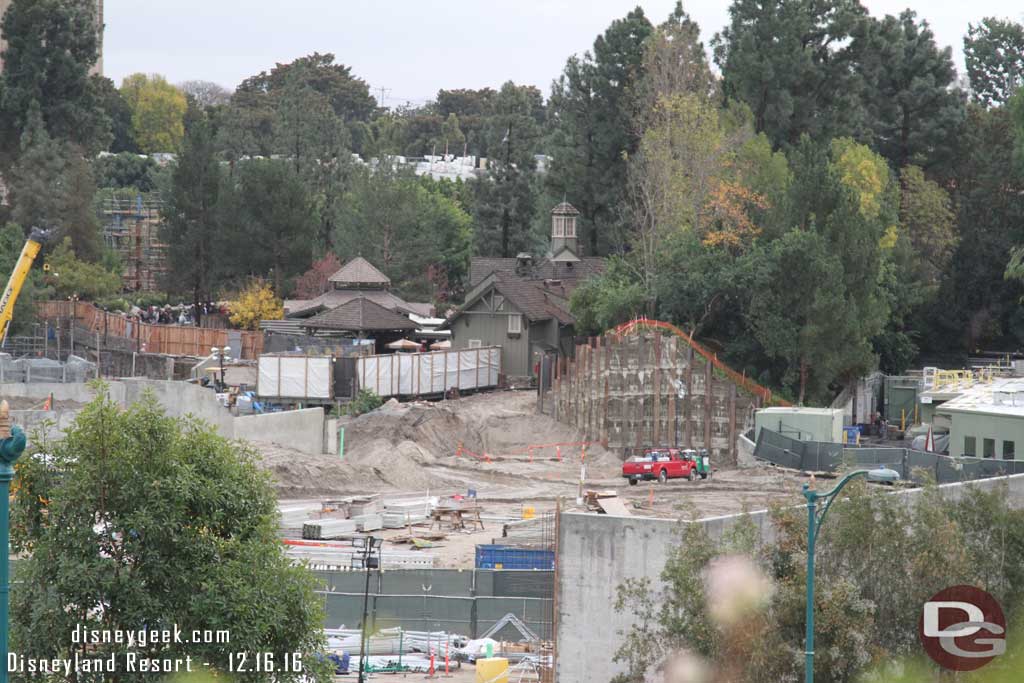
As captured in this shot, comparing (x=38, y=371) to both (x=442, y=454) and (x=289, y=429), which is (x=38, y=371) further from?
(x=442, y=454)

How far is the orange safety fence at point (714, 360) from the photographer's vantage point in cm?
6366

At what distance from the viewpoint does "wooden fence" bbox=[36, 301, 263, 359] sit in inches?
3238

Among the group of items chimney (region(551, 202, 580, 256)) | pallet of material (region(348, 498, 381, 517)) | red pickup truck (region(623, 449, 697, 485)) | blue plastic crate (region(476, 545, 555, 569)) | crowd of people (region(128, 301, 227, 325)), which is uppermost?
chimney (region(551, 202, 580, 256))

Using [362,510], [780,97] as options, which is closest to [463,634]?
[362,510]

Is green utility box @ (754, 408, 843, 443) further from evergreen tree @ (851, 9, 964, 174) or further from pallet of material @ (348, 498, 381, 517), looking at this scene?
evergreen tree @ (851, 9, 964, 174)

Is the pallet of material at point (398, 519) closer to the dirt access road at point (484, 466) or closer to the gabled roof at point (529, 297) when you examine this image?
the dirt access road at point (484, 466)

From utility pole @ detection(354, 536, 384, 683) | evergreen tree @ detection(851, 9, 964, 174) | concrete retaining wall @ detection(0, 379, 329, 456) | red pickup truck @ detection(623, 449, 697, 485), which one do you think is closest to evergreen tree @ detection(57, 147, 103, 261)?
concrete retaining wall @ detection(0, 379, 329, 456)

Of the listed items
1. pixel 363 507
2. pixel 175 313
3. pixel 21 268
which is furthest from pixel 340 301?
pixel 363 507

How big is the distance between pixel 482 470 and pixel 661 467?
271 inches

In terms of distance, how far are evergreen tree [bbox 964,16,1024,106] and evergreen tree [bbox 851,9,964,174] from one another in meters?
38.2

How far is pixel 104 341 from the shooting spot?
87750 mm

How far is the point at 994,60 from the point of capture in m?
127

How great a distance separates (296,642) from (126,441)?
12.2 ft

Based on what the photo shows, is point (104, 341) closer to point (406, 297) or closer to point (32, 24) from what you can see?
point (406, 297)
